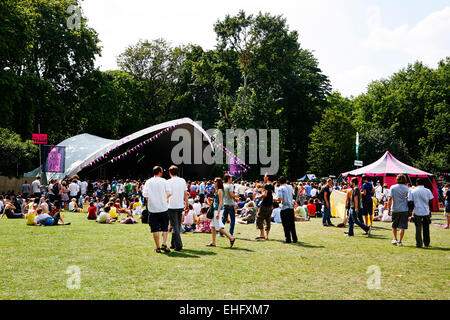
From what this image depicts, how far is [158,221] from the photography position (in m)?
8.34

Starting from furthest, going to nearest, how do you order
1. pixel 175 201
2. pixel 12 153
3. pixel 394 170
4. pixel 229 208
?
pixel 12 153
pixel 394 170
pixel 229 208
pixel 175 201

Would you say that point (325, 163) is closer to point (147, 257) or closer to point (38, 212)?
point (38, 212)

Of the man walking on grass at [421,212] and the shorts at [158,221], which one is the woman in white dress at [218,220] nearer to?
the shorts at [158,221]

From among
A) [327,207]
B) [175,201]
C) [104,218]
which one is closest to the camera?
[175,201]

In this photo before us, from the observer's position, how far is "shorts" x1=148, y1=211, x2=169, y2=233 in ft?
27.1

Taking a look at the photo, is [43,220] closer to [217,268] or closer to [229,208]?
[229,208]

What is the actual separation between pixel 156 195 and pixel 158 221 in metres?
0.54

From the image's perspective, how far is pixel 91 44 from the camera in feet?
111

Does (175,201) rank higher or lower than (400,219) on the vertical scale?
higher

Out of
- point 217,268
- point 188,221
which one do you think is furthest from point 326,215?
point 217,268

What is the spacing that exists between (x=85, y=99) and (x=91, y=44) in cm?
455

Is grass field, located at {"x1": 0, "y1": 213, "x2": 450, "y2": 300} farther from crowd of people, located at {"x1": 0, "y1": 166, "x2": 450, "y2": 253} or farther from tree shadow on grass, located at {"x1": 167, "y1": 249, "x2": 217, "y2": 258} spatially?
crowd of people, located at {"x1": 0, "y1": 166, "x2": 450, "y2": 253}

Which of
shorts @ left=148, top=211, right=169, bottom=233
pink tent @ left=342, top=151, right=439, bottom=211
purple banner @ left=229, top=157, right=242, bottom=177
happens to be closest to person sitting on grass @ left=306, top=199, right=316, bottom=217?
pink tent @ left=342, top=151, right=439, bottom=211
